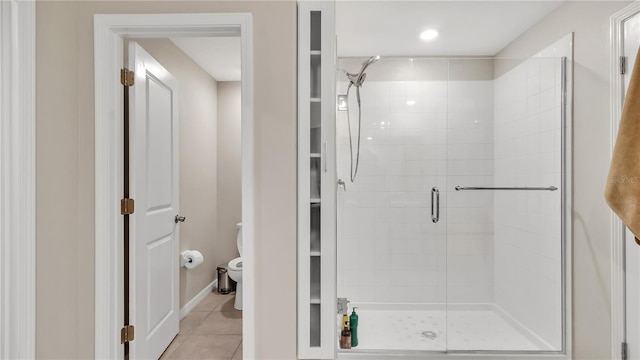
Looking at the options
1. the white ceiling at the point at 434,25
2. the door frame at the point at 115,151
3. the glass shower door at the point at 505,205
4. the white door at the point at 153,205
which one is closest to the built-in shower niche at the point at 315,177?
the door frame at the point at 115,151

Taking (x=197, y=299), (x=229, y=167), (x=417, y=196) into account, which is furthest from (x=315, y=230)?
(x=229, y=167)

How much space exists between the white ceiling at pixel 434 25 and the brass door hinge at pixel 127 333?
2336 millimetres

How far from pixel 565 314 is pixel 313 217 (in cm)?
173

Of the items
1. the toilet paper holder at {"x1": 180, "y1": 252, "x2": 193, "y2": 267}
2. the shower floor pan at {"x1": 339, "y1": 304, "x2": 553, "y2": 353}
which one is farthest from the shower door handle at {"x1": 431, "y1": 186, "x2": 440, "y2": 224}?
the toilet paper holder at {"x1": 180, "y1": 252, "x2": 193, "y2": 267}

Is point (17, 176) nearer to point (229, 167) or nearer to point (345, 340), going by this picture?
point (345, 340)

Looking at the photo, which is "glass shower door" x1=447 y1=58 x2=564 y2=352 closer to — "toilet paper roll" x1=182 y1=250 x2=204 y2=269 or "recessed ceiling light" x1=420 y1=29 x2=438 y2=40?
"recessed ceiling light" x1=420 y1=29 x2=438 y2=40

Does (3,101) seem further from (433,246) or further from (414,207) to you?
(433,246)

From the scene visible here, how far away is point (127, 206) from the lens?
1910mm

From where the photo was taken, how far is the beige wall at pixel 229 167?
3.99 m

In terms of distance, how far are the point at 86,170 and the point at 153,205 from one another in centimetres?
45

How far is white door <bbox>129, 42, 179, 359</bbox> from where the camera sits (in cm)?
196

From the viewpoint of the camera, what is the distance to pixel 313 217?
72.9 inches

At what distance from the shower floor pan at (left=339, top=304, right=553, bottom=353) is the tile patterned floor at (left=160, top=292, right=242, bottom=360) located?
93 centimetres

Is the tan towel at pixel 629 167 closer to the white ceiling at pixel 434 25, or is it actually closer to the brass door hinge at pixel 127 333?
the white ceiling at pixel 434 25
